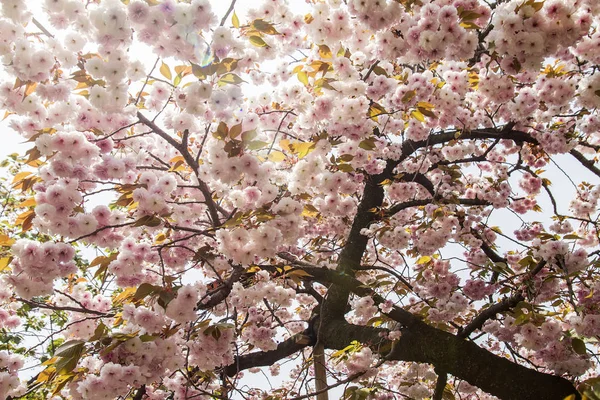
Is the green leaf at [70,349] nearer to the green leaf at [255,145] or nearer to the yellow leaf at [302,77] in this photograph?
the green leaf at [255,145]

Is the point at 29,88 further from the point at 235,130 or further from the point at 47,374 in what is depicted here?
the point at 47,374

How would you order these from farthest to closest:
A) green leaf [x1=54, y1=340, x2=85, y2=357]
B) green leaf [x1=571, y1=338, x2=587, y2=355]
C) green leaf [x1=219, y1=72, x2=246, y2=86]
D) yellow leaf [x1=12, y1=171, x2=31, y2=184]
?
green leaf [x1=571, y1=338, x2=587, y2=355] < yellow leaf [x1=12, y1=171, x2=31, y2=184] < green leaf [x1=219, y1=72, x2=246, y2=86] < green leaf [x1=54, y1=340, x2=85, y2=357]

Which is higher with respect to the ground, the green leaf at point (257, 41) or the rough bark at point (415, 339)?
the green leaf at point (257, 41)

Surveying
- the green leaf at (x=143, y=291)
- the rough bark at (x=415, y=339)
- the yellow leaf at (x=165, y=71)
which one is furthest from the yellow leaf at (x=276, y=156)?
the rough bark at (x=415, y=339)

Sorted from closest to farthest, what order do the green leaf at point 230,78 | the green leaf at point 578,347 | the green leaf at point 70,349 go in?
the green leaf at point 70,349 → the green leaf at point 230,78 → the green leaf at point 578,347

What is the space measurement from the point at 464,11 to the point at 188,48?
143 centimetres

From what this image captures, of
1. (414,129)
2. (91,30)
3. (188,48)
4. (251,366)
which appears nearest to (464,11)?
(188,48)

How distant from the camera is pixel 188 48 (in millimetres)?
2166

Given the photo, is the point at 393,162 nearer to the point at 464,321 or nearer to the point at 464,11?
the point at 464,321

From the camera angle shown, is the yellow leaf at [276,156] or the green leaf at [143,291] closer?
the green leaf at [143,291]

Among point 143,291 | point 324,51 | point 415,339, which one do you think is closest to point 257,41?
point 324,51

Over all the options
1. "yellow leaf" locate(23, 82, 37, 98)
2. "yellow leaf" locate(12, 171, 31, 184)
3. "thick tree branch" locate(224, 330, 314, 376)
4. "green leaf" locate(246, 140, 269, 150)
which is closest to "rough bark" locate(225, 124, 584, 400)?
"thick tree branch" locate(224, 330, 314, 376)

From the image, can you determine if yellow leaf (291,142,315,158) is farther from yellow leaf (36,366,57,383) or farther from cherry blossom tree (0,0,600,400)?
yellow leaf (36,366,57,383)

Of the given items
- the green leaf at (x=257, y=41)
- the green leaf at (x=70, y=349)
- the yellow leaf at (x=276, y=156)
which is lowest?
the green leaf at (x=70, y=349)
